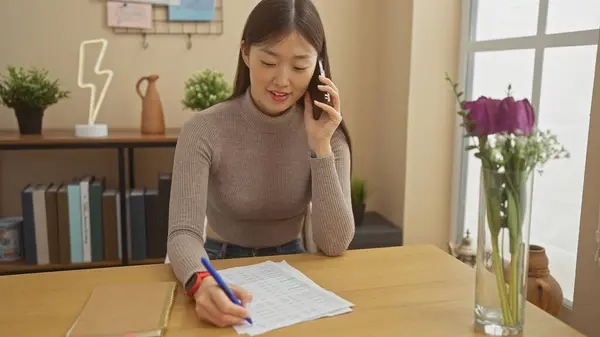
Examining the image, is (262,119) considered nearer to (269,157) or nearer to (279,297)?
(269,157)

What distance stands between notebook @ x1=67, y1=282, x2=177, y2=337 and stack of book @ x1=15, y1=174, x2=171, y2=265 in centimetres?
136

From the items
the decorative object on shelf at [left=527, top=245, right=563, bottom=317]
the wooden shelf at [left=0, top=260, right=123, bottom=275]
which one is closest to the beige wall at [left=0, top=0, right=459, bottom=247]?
the wooden shelf at [left=0, top=260, right=123, bottom=275]

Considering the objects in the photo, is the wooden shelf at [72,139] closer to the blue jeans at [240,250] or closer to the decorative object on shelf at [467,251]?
the blue jeans at [240,250]

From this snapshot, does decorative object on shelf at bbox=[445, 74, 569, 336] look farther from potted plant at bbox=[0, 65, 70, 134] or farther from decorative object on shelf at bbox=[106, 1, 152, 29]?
decorative object on shelf at bbox=[106, 1, 152, 29]

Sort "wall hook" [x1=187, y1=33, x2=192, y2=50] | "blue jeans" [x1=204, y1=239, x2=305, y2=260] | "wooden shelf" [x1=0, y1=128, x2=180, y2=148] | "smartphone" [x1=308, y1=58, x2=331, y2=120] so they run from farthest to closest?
"wall hook" [x1=187, y1=33, x2=192, y2=50]
"wooden shelf" [x1=0, y1=128, x2=180, y2=148]
"blue jeans" [x1=204, y1=239, x2=305, y2=260]
"smartphone" [x1=308, y1=58, x2=331, y2=120]

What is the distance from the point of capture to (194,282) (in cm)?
99

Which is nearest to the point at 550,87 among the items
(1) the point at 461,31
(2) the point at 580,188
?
(2) the point at 580,188

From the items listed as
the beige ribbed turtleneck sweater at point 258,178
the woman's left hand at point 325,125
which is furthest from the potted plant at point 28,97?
the woman's left hand at point 325,125

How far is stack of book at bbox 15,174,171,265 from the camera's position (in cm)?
228

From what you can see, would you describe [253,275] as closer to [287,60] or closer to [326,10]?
[287,60]

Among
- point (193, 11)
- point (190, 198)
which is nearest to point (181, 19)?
point (193, 11)

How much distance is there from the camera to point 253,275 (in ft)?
3.55

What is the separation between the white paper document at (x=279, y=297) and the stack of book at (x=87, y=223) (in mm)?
1337

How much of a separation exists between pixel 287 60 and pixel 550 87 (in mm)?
1149
